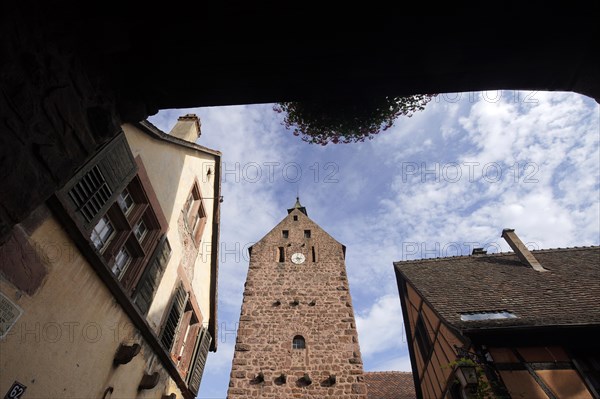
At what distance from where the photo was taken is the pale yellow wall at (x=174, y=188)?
19.3 ft

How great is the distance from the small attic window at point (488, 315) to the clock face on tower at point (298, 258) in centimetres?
670

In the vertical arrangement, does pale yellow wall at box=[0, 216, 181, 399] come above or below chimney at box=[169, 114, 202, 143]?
below

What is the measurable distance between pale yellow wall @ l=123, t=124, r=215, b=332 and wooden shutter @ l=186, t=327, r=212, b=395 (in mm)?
793

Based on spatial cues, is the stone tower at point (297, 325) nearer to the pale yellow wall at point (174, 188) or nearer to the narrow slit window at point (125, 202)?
the pale yellow wall at point (174, 188)

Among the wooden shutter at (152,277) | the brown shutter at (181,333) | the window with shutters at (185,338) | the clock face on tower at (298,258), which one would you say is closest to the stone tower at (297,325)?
the clock face on tower at (298,258)

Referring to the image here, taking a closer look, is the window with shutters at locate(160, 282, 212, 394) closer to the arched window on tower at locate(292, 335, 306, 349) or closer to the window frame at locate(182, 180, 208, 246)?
the window frame at locate(182, 180, 208, 246)

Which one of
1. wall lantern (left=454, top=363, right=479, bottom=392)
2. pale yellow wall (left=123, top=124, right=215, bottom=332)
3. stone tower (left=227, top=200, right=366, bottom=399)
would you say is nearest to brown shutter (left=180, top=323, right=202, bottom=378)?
pale yellow wall (left=123, top=124, right=215, bottom=332)

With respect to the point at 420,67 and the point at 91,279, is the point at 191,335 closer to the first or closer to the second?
the point at 91,279

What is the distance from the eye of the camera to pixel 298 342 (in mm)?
9953

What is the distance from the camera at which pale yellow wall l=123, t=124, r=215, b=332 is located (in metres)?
5.89

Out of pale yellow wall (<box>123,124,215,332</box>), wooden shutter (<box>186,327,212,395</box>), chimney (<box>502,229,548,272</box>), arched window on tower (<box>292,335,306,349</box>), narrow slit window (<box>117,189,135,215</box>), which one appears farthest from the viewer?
chimney (<box>502,229,548,272</box>)

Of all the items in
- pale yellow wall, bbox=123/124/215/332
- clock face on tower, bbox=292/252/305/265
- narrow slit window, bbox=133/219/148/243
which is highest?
clock face on tower, bbox=292/252/305/265

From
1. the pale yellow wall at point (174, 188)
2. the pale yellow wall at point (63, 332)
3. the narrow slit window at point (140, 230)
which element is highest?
the pale yellow wall at point (174, 188)

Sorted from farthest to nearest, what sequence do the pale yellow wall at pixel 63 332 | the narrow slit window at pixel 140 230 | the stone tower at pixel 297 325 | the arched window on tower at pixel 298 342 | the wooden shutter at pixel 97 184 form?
the arched window on tower at pixel 298 342
the stone tower at pixel 297 325
the narrow slit window at pixel 140 230
the wooden shutter at pixel 97 184
the pale yellow wall at pixel 63 332
